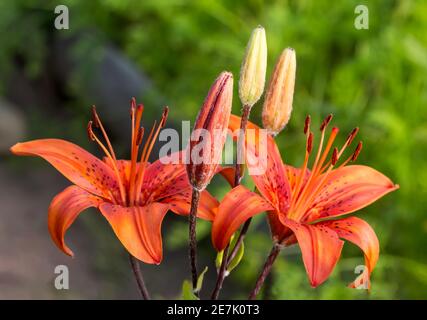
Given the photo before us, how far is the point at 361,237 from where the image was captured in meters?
0.64

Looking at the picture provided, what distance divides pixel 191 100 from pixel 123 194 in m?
1.54

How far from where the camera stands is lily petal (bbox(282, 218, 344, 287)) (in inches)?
23.1

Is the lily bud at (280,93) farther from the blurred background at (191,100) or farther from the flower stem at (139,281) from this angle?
the blurred background at (191,100)

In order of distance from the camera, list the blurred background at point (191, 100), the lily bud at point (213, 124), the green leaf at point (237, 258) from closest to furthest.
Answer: the lily bud at point (213, 124) < the green leaf at point (237, 258) < the blurred background at point (191, 100)

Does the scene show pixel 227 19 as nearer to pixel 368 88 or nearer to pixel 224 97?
pixel 368 88

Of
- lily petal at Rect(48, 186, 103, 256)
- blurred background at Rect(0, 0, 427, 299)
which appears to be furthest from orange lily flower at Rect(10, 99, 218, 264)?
blurred background at Rect(0, 0, 427, 299)

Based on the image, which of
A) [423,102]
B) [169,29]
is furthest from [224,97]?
[169,29]

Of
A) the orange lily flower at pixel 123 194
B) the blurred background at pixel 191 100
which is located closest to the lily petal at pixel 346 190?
the orange lily flower at pixel 123 194

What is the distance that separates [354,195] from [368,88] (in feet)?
4.43

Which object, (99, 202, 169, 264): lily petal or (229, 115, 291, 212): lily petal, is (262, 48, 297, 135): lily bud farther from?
(99, 202, 169, 264): lily petal

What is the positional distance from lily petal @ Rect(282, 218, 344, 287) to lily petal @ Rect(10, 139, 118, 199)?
0.17 metres

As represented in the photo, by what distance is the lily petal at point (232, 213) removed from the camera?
57 cm

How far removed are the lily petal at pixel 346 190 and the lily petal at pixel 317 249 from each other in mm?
62

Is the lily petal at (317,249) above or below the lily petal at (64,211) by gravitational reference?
below
